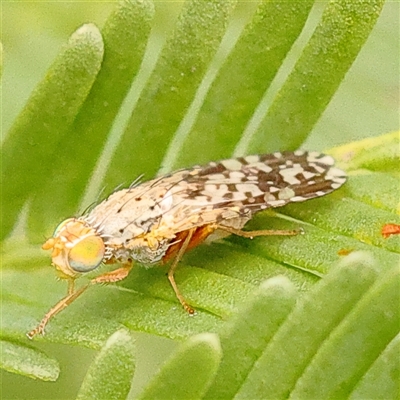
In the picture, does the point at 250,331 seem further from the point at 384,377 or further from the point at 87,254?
the point at 87,254

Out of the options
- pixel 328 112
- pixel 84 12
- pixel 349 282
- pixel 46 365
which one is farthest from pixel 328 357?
pixel 84 12

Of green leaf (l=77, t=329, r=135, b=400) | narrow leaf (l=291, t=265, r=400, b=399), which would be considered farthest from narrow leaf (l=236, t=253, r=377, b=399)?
green leaf (l=77, t=329, r=135, b=400)

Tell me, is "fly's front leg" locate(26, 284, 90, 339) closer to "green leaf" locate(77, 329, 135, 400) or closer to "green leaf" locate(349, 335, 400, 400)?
"green leaf" locate(77, 329, 135, 400)

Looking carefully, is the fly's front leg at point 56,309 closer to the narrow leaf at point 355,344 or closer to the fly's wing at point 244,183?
the fly's wing at point 244,183

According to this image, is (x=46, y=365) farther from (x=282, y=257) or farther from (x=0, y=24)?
(x=0, y=24)

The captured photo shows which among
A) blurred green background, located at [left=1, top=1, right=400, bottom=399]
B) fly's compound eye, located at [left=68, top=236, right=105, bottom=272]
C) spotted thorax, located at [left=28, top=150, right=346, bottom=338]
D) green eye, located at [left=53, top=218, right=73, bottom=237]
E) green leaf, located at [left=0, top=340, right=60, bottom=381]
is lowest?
green leaf, located at [left=0, top=340, right=60, bottom=381]

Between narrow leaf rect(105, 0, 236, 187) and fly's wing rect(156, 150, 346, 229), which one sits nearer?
narrow leaf rect(105, 0, 236, 187)
